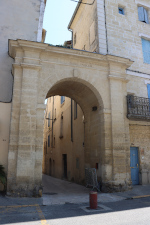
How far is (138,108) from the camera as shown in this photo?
10125 mm

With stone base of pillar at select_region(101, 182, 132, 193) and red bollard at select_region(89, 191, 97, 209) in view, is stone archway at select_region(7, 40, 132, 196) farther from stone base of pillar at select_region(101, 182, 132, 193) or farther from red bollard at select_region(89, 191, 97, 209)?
red bollard at select_region(89, 191, 97, 209)

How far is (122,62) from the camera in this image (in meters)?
9.65

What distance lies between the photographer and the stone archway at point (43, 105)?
7336mm

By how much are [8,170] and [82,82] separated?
198 inches

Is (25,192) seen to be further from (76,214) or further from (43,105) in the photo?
(43,105)

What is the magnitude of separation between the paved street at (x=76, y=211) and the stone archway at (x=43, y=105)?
37.5 inches

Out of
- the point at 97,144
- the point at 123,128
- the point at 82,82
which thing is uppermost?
the point at 82,82

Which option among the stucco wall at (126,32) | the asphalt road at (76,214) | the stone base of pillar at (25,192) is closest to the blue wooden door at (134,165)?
the asphalt road at (76,214)

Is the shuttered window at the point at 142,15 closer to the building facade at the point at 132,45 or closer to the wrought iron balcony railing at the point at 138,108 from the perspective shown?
the building facade at the point at 132,45

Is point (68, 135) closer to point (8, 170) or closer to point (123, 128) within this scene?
point (123, 128)

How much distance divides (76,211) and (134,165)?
5711 millimetres

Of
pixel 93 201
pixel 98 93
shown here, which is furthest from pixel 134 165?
pixel 93 201

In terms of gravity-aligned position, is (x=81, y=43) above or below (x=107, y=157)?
above

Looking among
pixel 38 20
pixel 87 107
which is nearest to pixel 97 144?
pixel 87 107
